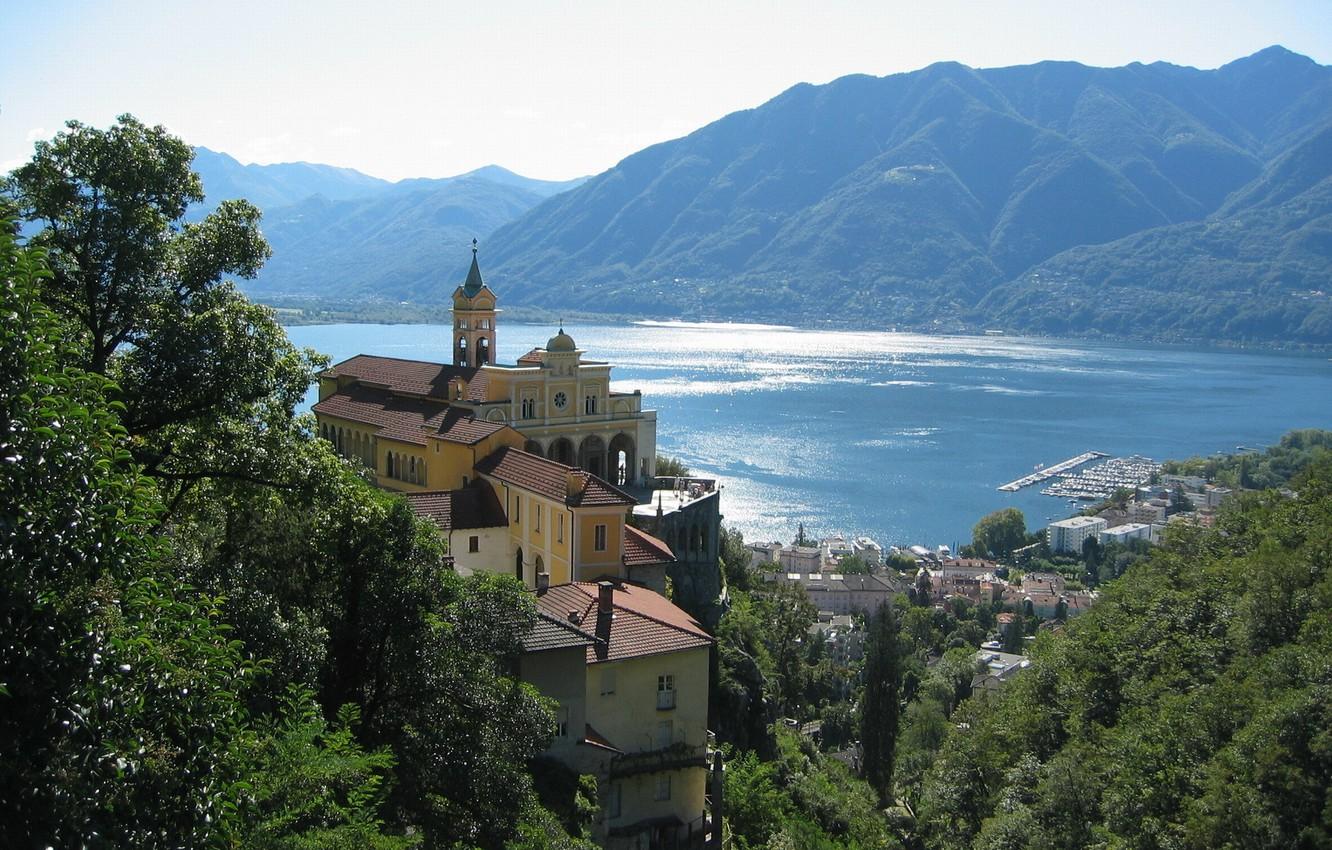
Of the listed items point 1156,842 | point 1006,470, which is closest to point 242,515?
point 1156,842

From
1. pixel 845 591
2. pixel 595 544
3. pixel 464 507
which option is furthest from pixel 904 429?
pixel 595 544

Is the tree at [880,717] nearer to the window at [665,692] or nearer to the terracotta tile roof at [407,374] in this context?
the terracotta tile roof at [407,374]

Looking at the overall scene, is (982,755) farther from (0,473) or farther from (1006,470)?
(1006,470)

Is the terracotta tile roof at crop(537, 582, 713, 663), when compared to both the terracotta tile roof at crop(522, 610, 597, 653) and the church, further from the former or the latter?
the church

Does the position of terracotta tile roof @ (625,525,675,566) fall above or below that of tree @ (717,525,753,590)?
above

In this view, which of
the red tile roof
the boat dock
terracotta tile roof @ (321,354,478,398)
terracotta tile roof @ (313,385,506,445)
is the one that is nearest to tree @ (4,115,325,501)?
terracotta tile roof @ (313,385,506,445)
